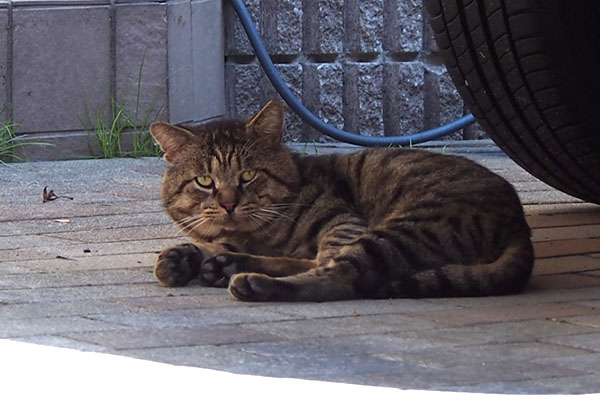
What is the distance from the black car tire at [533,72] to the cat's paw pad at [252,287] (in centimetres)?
93

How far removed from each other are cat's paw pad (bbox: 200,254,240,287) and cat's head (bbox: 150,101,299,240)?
319mm

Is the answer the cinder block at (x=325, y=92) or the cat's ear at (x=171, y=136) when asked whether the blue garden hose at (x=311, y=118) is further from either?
the cat's ear at (x=171, y=136)

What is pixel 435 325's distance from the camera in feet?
9.38

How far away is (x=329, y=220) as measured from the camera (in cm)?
371

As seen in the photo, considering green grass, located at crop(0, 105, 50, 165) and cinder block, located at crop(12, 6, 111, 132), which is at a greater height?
cinder block, located at crop(12, 6, 111, 132)

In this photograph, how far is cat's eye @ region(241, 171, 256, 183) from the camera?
3.80 m

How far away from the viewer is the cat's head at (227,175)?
12.3ft

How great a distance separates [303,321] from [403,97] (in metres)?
4.21

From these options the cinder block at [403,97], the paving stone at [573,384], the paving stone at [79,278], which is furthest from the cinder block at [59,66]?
the paving stone at [573,384]

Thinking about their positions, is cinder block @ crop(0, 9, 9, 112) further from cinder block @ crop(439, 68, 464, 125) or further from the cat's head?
cinder block @ crop(439, 68, 464, 125)

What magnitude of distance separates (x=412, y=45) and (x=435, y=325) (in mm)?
4287

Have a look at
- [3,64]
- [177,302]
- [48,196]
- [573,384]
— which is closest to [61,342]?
[177,302]

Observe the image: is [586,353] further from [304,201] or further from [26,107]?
[26,107]

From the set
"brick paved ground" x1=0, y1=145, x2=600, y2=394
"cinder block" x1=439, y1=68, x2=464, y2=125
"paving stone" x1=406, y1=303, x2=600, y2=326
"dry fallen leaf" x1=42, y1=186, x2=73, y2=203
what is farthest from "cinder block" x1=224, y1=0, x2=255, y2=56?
"paving stone" x1=406, y1=303, x2=600, y2=326
